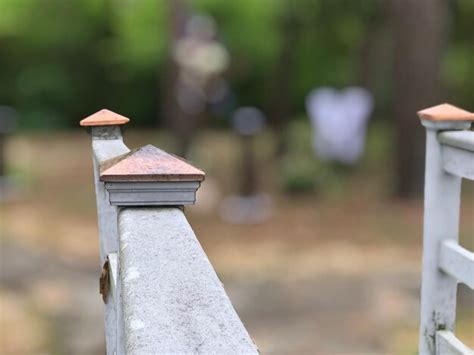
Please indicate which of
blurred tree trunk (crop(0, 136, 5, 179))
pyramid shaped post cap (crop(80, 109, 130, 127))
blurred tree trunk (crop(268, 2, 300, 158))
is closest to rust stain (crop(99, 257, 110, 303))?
pyramid shaped post cap (crop(80, 109, 130, 127))

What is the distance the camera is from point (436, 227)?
3.60m

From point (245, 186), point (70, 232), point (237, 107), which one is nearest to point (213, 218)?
point (245, 186)

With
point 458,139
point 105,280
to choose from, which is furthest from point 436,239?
point 105,280

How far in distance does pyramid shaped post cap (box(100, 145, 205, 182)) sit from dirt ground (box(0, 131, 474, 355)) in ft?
17.0

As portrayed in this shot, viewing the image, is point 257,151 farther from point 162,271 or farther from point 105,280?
point 162,271

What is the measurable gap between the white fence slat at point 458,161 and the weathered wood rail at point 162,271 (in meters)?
1.41

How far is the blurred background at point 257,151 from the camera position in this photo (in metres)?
8.34

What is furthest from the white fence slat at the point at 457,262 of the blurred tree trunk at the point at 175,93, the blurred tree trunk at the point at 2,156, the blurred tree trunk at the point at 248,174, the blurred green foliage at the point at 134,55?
the blurred green foliage at the point at 134,55

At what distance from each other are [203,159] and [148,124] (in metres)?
7.54

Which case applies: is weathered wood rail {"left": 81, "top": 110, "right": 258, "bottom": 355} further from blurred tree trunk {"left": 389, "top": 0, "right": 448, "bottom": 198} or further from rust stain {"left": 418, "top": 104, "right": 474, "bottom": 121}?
blurred tree trunk {"left": 389, "top": 0, "right": 448, "bottom": 198}

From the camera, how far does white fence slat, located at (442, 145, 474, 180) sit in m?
3.21

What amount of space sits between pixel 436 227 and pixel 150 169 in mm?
1774

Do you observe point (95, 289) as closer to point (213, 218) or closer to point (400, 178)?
point (213, 218)

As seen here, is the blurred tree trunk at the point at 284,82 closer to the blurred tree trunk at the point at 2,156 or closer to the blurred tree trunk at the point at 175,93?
the blurred tree trunk at the point at 175,93
